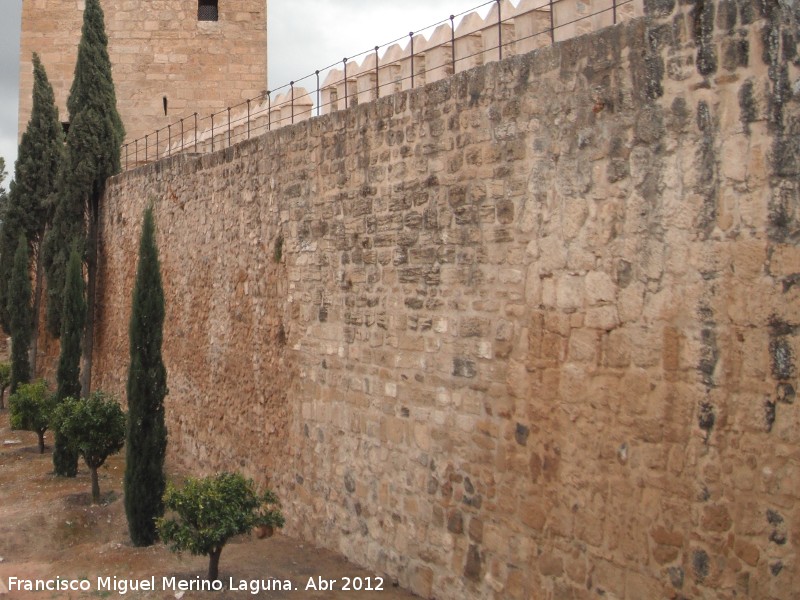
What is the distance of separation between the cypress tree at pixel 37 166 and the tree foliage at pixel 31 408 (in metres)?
4.01

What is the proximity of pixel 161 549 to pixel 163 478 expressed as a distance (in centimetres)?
89

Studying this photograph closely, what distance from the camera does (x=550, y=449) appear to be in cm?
593

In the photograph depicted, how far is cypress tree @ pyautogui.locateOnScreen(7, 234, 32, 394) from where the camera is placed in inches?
706

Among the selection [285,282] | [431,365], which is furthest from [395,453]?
[285,282]

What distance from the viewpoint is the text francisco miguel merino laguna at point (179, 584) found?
7705 mm

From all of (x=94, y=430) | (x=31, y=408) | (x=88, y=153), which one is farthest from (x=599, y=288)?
(x=88, y=153)

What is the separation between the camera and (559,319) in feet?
19.3

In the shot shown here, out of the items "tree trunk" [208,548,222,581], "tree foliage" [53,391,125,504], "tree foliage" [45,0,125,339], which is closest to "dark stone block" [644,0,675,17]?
"tree trunk" [208,548,222,581]

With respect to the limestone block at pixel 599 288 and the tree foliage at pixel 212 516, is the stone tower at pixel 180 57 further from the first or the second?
the limestone block at pixel 599 288

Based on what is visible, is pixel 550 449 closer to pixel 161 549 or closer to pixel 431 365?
pixel 431 365

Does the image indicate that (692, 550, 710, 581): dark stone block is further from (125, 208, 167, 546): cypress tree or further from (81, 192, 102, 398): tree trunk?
→ (81, 192, 102, 398): tree trunk

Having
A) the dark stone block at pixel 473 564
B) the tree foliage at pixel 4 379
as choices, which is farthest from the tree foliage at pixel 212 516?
the tree foliage at pixel 4 379

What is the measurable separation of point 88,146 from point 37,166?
3.31 metres

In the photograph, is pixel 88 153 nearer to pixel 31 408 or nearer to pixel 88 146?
pixel 88 146
